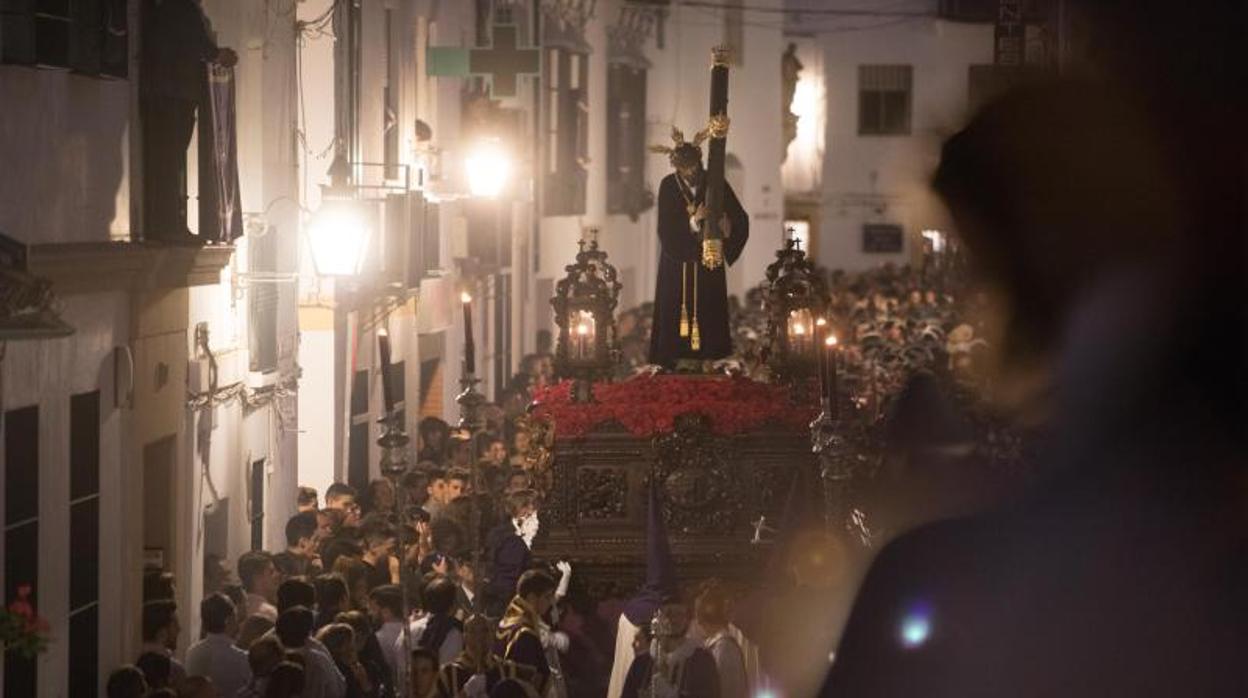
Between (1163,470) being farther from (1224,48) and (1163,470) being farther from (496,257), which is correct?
(496,257)

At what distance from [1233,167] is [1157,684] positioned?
1.39 ft

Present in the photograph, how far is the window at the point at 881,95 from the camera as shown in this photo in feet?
235

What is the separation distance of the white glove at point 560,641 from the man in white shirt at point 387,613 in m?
0.97

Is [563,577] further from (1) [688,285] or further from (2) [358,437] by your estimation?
(2) [358,437]

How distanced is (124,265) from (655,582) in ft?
11.4

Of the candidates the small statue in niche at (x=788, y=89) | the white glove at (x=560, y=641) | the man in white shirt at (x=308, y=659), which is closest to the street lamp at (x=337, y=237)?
the white glove at (x=560, y=641)

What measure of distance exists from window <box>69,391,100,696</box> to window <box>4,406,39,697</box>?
94 cm

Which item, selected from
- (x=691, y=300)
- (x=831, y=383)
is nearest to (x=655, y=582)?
(x=831, y=383)

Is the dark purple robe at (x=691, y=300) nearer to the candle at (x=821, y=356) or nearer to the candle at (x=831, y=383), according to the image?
the candle at (x=821, y=356)

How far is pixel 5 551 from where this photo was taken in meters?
12.5

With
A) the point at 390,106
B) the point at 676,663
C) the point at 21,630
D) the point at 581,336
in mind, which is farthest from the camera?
the point at 390,106

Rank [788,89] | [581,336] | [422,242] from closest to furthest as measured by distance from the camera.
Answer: [581,336]
[422,242]
[788,89]

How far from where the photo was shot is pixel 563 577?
16.9 meters

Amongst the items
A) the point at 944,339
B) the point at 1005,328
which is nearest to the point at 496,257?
the point at 944,339
